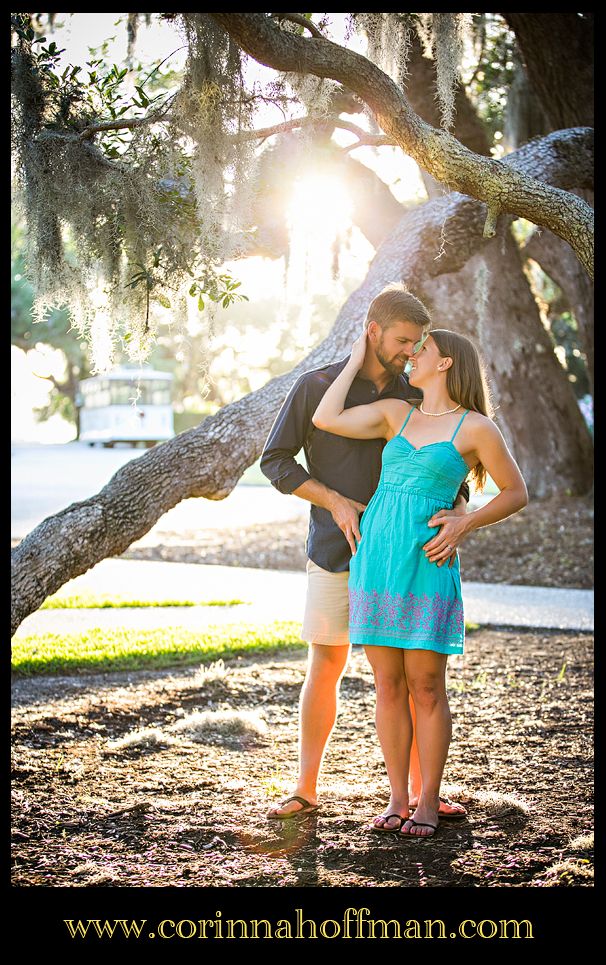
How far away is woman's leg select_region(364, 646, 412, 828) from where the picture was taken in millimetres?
3447

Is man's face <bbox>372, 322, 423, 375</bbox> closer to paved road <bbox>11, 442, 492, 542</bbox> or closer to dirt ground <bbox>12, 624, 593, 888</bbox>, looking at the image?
dirt ground <bbox>12, 624, 593, 888</bbox>

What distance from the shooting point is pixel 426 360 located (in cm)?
356

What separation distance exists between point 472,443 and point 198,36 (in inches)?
71.0

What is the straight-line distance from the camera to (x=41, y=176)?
4.49m

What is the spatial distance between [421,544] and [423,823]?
946 mm

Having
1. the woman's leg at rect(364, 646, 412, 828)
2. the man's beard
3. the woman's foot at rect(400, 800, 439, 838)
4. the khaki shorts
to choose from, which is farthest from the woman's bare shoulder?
the woman's foot at rect(400, 800, 439, 838)

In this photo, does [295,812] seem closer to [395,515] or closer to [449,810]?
[449,810]

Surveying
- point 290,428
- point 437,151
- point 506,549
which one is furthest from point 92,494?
point 437,151

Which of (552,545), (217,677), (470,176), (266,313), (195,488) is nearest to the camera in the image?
(470,176)

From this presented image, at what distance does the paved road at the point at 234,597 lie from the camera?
7.79 metres

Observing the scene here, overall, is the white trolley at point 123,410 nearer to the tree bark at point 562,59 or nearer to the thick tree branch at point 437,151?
the tree bark at point 562,59
